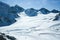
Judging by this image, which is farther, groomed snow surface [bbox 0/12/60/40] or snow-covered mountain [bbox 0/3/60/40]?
snow-covered mountain [bbox 0/3/60/40]

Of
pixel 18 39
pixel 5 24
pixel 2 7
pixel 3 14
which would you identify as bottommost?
pixel 18 39

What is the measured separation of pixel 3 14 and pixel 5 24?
420 centimetres

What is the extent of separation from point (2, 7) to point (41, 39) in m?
22.2

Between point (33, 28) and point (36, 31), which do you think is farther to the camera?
point (33, 28)

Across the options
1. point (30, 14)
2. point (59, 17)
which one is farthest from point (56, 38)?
point (30, 14)

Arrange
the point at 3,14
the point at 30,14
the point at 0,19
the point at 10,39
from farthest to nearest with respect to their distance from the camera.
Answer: the point at 30,14 < the point at 3,14 < the point at 0,19 < the point at 10,39

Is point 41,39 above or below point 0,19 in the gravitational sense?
below

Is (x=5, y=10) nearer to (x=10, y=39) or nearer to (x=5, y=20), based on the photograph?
(x=5, y=20)

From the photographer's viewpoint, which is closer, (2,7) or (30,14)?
(2,7)

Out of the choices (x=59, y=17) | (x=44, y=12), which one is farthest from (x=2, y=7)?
(x=44, y=12)

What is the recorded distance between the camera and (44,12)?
6962 cm

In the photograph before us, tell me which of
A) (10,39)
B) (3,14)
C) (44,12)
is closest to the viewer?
(10,39)

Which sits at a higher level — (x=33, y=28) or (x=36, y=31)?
(x=33, y=28)

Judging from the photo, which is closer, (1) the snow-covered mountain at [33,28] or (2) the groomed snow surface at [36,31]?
(2) the groomed snow surface at [36,31]
